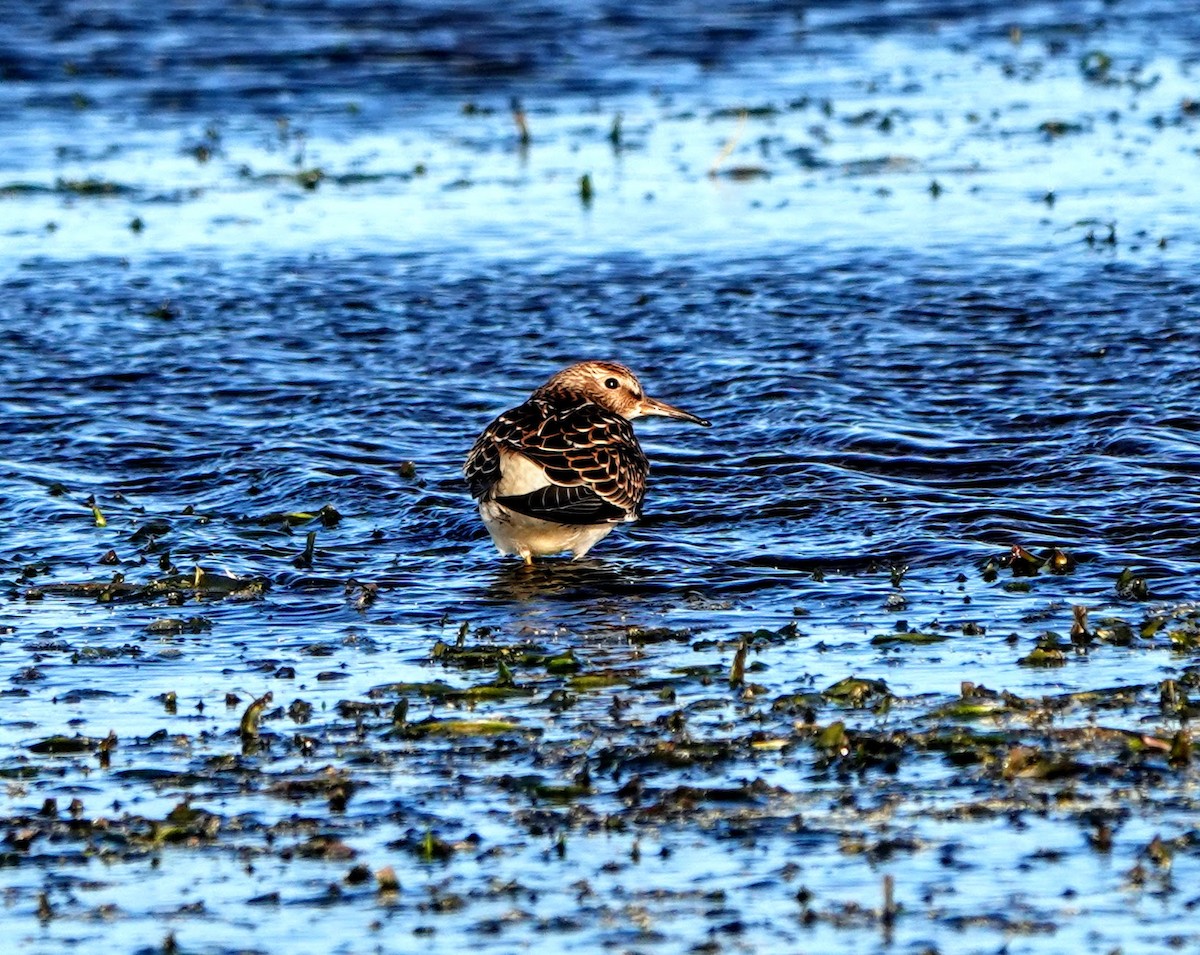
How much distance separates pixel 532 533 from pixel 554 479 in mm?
276

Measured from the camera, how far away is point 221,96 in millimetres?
22859

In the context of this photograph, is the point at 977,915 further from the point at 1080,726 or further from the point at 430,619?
the point at 430,619

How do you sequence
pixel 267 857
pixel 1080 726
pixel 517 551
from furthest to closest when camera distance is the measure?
pixel 517 551
pixel 1080 726
pixel 267 857

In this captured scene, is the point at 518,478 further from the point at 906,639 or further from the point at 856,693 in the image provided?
the point at 856,693

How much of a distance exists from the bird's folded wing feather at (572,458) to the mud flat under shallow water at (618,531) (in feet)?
1.25

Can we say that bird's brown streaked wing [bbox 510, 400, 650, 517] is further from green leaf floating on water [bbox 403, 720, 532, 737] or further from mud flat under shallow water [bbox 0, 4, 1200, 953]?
green leaf floating on water [bbox 403, 720, 532, 737]

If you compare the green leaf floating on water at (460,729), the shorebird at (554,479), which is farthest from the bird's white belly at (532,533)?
the green leaf floating on water at (460,729)

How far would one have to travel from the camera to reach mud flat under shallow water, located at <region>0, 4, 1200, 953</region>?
6129 mm

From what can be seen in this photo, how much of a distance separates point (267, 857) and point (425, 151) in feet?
48.4

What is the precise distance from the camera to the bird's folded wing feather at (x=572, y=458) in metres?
9.83

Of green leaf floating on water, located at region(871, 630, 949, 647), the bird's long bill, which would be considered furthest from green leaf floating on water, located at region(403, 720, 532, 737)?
the bird's long bill

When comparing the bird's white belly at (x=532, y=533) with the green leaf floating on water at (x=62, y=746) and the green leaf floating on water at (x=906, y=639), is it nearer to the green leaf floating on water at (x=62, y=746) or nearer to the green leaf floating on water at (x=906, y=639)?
the green leaf floating on water at (x=906, y=639)

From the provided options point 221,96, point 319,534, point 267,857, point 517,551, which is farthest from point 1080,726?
point 221,96

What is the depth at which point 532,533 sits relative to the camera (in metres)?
9.90
